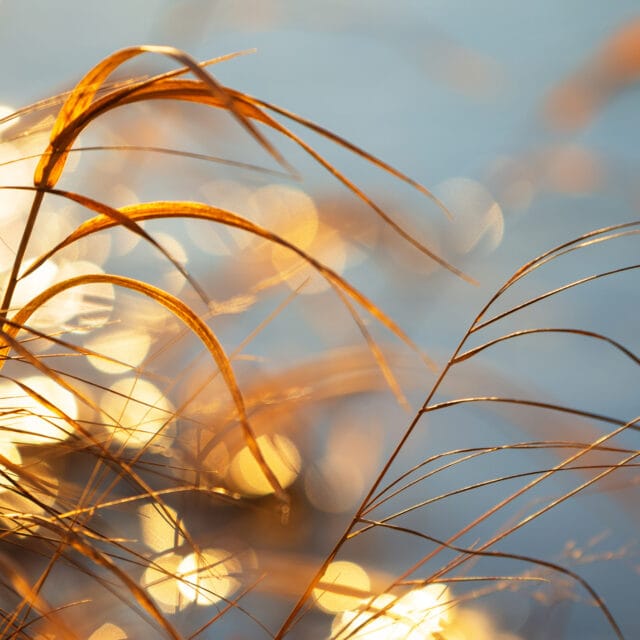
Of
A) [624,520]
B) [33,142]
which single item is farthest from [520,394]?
[33,142]

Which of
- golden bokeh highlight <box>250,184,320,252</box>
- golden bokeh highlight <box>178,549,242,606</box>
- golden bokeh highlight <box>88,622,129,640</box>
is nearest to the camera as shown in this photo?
golden bokeh highlight <box>178,549,242,606</box>

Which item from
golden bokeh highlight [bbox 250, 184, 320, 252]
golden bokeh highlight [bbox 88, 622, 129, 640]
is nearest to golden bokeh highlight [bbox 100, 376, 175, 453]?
golden bokeh highlight [bbox 88, 622, 129, 640]

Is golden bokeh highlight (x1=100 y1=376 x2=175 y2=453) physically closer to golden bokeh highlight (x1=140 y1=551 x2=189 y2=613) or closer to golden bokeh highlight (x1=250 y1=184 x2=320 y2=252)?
golden bokeh highlight (x1=140 y1=551 x2=189 y2=613)

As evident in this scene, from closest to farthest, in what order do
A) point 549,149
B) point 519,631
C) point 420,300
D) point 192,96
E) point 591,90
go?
point 192,96 < point 519,631 < point 591,90 < point 420,300 < point 549,149

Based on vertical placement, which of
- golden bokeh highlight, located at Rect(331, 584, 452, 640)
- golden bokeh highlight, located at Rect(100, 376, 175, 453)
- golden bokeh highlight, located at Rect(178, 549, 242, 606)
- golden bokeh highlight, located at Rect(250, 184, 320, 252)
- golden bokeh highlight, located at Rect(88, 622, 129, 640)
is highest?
golden bokeh highlight, located at Rect(250, 184, 320, 252)

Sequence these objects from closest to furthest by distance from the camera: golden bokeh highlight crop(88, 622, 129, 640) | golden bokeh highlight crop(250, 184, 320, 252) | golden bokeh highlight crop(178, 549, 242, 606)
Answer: golden bokeh highlight crop(178, 549, 242, 606), golden bokeh highlight crop(88, 622, 129, 640), golden bokeh highlight crop(250, 184, 320, 252)

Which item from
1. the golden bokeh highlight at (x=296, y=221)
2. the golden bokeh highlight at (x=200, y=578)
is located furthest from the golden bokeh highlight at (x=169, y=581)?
the golden bokeh highlight at (x=296, y=221)

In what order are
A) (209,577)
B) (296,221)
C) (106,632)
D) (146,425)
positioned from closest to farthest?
(209,577) → (146,425) → (106,632) → (296,221)

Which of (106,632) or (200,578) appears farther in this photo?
(106,632)

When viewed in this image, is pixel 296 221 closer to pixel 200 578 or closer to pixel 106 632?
pixel 106 632

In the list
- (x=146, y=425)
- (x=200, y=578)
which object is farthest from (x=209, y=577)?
(x=146, y=425)

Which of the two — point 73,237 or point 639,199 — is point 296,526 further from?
point 73,237
